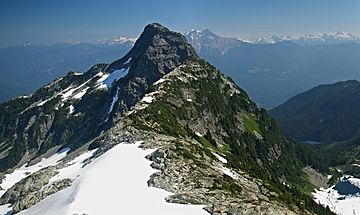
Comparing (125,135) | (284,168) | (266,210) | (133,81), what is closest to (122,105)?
(133,81)

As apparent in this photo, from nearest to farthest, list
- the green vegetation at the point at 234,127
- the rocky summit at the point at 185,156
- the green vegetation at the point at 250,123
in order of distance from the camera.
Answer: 1. the rocky summit at the point at 185,156
2. the green vegetation at the point at 234,127
3. the green vegetation at the point at 250,123

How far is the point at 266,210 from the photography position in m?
40.0

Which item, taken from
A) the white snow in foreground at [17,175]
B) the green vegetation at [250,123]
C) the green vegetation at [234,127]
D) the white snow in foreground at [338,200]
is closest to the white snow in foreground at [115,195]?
the green vegetation at [234,127]

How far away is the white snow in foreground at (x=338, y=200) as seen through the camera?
111 metres

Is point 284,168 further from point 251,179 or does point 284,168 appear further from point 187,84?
point 251,179

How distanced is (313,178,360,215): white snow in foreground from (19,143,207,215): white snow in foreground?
71.9 m

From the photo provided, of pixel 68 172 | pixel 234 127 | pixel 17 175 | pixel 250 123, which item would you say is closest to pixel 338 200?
pixel 234 127

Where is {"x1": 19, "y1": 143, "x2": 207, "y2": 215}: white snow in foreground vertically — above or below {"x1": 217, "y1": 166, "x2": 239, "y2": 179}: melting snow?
above

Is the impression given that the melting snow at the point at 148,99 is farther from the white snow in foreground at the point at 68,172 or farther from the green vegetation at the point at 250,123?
the green vegetation at the point at 250,123

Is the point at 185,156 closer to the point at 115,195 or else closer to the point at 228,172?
the point at 228,172

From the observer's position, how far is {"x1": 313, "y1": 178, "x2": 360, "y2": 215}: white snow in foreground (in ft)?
363

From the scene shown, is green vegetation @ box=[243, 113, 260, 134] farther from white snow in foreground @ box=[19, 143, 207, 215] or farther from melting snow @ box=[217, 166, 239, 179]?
white snow in foreground @ box=[19, 143, 207, 215]

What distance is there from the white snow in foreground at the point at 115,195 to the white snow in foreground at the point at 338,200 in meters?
71.9

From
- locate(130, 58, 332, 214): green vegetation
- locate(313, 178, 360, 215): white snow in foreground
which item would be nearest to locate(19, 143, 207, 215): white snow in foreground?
locate(130, 58, 332, 214): green vegetation
